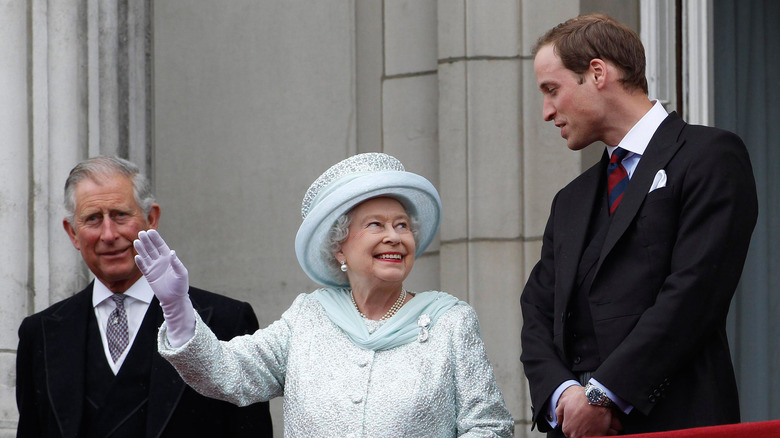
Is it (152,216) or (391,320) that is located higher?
(152,216)

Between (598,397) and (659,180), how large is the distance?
1.94ft

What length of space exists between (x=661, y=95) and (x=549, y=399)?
236 cm

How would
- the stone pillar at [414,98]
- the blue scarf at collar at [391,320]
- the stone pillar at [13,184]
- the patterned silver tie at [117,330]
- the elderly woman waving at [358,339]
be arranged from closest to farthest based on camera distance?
the elderly woman waving at [358,339]
the blue scarf at collar at [391,320]
the patterned silver tie at [117,330]
the stone pillar at [13,184]
the stone pillar at [414,98]

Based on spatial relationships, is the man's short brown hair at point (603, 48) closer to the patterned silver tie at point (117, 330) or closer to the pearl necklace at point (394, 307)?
the pearl necklace at point (394, 307)

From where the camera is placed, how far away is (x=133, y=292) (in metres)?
4.27

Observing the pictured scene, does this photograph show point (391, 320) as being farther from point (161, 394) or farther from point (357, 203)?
point (161, 394)

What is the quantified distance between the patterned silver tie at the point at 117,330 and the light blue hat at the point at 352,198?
714 mm

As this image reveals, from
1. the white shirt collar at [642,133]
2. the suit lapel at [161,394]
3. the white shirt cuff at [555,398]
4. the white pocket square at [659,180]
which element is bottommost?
the suit lapel at [161,394]

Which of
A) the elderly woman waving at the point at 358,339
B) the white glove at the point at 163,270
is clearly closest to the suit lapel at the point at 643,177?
the elderly woman waving at the point at 358,339

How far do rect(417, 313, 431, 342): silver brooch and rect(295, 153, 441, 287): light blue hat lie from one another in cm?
24

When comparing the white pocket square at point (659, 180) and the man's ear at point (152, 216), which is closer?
the white pocket square at point (659, 180)

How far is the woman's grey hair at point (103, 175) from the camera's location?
4301 mm

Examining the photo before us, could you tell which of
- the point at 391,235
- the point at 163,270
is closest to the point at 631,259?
the point at 391,235

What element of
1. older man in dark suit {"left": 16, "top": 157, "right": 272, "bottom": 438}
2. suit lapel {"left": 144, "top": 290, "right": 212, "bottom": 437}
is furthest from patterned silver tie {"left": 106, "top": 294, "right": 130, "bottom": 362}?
suit lapel {"left": 144, "top": 290, "right": 212, "bottom": 437}
